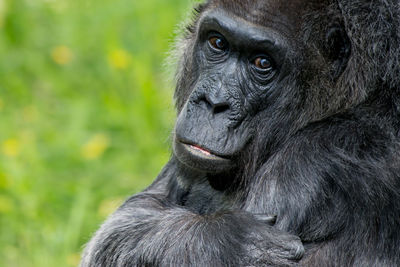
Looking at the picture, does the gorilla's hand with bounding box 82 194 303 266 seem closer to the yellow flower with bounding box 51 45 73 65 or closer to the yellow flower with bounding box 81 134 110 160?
the yellow flower with bounding box 81 134 110 160

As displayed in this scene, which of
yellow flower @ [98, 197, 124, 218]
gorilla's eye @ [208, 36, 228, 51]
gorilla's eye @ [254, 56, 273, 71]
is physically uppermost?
gorilla's eye @ [208, 36, 228, 51]

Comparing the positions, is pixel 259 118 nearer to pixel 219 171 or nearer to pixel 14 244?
pixel 219 171

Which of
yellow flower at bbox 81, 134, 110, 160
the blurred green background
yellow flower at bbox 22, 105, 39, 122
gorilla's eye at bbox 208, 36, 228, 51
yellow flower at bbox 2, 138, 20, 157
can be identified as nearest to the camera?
gorilla's eye at bbox 208, 36, 228, 51

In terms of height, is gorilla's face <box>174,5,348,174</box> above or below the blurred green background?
above

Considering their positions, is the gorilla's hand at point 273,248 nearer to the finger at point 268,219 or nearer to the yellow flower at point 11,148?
the finger at point 268,219

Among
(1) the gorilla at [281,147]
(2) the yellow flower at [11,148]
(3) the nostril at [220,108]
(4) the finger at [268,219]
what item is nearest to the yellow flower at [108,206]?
(2) the yellow flower at [11,148]

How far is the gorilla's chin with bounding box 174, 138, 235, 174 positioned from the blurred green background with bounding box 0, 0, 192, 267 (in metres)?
1.56

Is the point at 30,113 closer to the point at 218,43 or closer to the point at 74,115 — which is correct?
the point at 74,115

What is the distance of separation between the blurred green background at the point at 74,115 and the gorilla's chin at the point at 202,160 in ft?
5.10

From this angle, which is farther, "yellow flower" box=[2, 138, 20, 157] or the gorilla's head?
"yellow flower" box=[2, 138, 20, 157]

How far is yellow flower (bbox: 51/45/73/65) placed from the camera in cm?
1059

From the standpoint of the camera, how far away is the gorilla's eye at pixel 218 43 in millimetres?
5605

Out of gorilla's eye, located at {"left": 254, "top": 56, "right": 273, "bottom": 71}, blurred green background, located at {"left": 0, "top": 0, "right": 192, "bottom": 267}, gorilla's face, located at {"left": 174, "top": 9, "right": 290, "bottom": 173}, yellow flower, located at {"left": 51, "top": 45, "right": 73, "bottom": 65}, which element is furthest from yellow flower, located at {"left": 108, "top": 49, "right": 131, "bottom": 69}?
gorilla's eye, located at {"left": 254, "top": 56, "right": 273, "bottom": 71}

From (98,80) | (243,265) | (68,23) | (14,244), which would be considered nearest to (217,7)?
(243,265)
